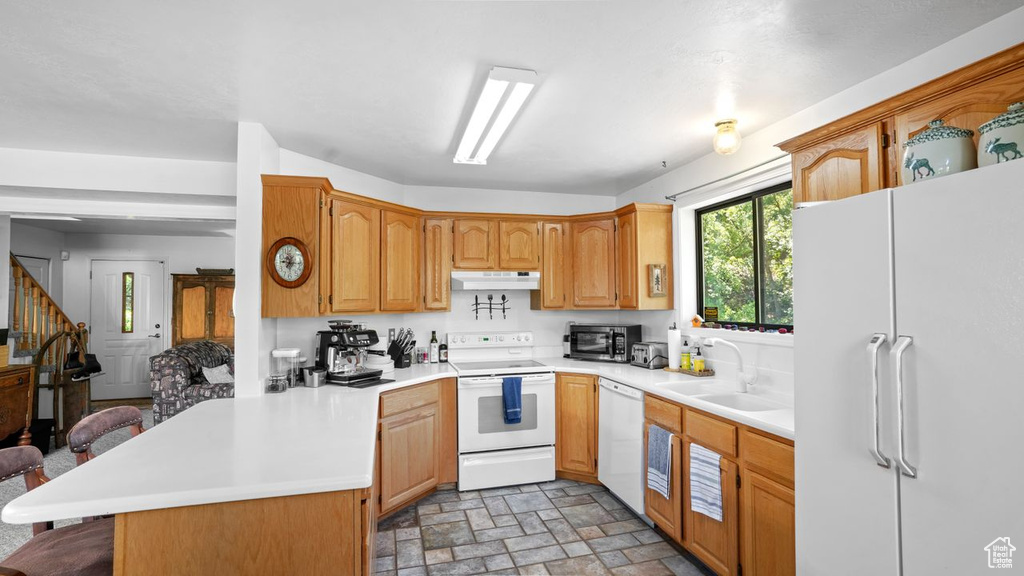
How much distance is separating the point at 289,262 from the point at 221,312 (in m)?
4.96

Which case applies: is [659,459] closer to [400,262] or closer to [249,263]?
[400,262]

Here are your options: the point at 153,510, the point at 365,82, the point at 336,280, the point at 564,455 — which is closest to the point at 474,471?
the point at 564,455

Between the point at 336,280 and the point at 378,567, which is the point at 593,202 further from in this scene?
the point at 378,567

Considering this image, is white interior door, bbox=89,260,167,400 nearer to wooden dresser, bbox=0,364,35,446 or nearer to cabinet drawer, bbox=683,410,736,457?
wooden dresser, bbox=0,364,35,446

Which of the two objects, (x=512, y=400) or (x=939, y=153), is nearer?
(x=939, y=153)

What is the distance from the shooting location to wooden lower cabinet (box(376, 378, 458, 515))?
10.1 feet

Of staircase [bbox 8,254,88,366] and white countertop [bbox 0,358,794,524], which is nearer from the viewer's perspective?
white countertop [bbox 0,358,794,524]

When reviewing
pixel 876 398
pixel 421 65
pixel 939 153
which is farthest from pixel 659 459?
pixel 421 65

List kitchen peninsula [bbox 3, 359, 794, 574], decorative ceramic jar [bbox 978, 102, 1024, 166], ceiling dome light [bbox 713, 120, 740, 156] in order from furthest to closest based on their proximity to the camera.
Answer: ceiling dome light [bbox 713, 120, 740, 156] → kitchen peninsula [bbox 3, 359, 794, 574] → decorative ceramic jar [bbox 978, 102, 1024, 166]

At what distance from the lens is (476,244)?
4129 mm

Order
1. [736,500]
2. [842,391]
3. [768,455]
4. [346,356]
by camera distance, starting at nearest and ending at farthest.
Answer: [842,391]
[768,455]
[736,500]
[346,356]

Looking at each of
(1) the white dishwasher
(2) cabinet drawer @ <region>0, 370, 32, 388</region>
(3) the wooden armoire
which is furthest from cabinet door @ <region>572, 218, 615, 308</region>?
(3) the wooden armoire

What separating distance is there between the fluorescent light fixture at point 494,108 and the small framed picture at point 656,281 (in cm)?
162

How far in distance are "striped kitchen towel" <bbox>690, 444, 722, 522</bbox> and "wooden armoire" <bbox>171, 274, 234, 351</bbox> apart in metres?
6.55
